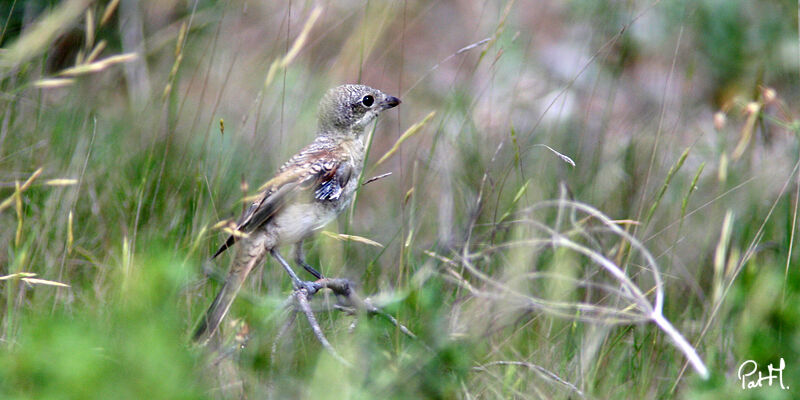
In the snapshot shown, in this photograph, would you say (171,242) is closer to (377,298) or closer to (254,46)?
(377,298)

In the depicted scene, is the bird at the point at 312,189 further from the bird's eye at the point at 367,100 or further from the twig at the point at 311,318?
the twig at the point at 311,318

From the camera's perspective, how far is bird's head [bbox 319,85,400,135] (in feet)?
12.5

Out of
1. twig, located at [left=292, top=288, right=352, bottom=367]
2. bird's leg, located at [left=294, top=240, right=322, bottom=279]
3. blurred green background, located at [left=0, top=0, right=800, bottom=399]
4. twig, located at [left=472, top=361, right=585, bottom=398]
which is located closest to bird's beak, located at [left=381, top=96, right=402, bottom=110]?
blurred green background, located at [left=0, top=0, right=800, bottom=399]

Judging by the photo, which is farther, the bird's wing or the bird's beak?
the bird's beak

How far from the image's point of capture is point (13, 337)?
2836 millimetres

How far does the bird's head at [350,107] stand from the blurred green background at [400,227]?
0.18 m

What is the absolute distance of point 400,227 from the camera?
384 cm

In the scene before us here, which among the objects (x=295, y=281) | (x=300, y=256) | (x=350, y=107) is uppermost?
(x=350, y=107)

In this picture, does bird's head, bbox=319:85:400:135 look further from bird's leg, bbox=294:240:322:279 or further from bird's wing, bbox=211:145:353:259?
bird's leg, bbox=294:240:322:279

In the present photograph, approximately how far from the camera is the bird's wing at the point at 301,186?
11.8 ft

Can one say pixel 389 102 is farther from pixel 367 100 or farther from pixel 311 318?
pixel 311 318

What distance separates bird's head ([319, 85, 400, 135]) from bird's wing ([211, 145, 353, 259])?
0.69 feet

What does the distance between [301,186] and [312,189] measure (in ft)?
0.16

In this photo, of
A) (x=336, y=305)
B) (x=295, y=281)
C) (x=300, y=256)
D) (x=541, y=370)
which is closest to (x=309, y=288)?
(x=295, y=281)
